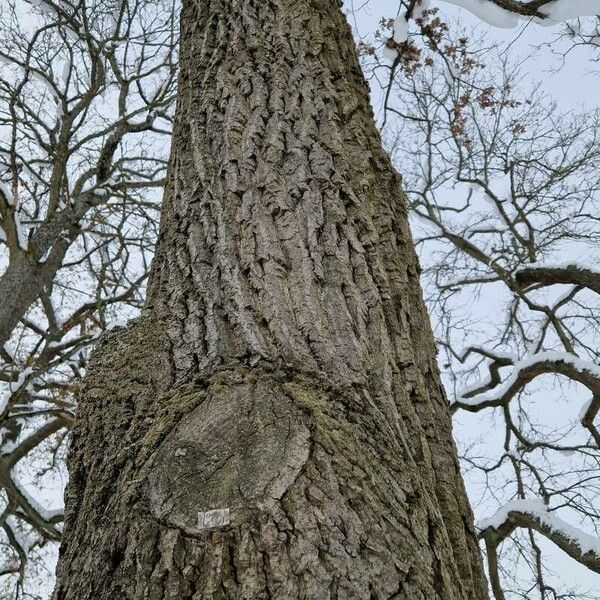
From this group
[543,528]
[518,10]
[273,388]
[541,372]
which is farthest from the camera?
[541,372]

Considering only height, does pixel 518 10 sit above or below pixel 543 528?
above

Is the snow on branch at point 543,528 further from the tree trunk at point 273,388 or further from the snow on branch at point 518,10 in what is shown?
the snow on branch at point 518,10

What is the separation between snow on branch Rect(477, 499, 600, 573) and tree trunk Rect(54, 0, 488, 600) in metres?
3.11

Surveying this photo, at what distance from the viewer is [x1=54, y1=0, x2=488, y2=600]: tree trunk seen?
0.86m

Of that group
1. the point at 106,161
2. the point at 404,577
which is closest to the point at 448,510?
the point at 404,577

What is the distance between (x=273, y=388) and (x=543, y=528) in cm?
373

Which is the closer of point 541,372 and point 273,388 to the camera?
point 273,388

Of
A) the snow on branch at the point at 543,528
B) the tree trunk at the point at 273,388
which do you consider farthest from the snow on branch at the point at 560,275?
the tree trunk at the point at 273,388

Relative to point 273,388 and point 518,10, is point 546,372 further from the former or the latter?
point 273,388

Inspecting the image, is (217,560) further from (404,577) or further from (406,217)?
(406,217)

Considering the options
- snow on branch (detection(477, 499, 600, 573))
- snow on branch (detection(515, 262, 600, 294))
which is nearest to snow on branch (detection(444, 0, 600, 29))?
snow on branch (detection(515, 262, 600, 294))

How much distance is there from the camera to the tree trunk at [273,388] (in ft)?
2.83

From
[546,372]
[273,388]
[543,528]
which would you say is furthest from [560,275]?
[273,388]

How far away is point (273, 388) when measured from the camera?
107 cm
